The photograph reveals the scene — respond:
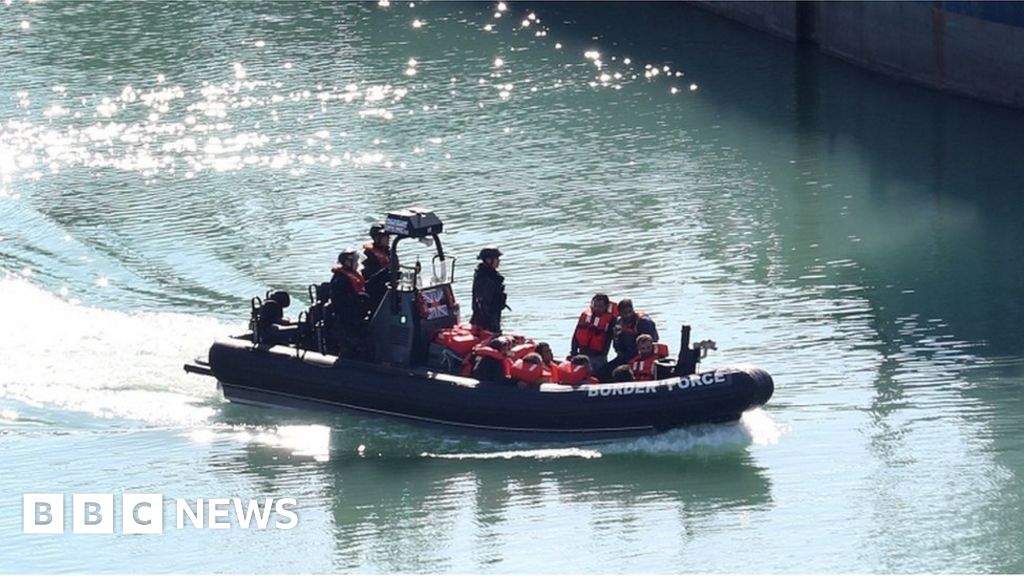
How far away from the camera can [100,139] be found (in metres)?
38.9

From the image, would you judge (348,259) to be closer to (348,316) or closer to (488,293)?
(348,316)

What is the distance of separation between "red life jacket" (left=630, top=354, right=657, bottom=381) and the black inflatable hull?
444 millimetres

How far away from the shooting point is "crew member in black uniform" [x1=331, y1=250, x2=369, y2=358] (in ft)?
76.7

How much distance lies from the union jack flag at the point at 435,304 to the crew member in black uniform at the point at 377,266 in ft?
1.84

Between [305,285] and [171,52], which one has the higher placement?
[171,52]

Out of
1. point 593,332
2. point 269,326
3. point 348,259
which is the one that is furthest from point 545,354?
point 269,326

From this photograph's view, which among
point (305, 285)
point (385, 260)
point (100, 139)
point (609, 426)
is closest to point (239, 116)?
point (100, 139)

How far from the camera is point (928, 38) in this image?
39.8 metres

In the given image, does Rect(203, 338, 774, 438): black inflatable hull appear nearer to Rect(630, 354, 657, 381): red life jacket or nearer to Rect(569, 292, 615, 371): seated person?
Rect(630, 354, 657, 381): red life jacket

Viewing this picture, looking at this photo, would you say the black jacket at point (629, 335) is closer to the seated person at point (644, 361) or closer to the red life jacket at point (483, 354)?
the seated person at point (644, 361)

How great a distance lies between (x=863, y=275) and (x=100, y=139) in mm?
17091

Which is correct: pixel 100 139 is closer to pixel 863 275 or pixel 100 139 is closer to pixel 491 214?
pixel 491 214

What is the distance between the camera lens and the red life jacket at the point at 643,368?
22.2m

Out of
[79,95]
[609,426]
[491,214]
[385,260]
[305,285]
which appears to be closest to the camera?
[609,426]
